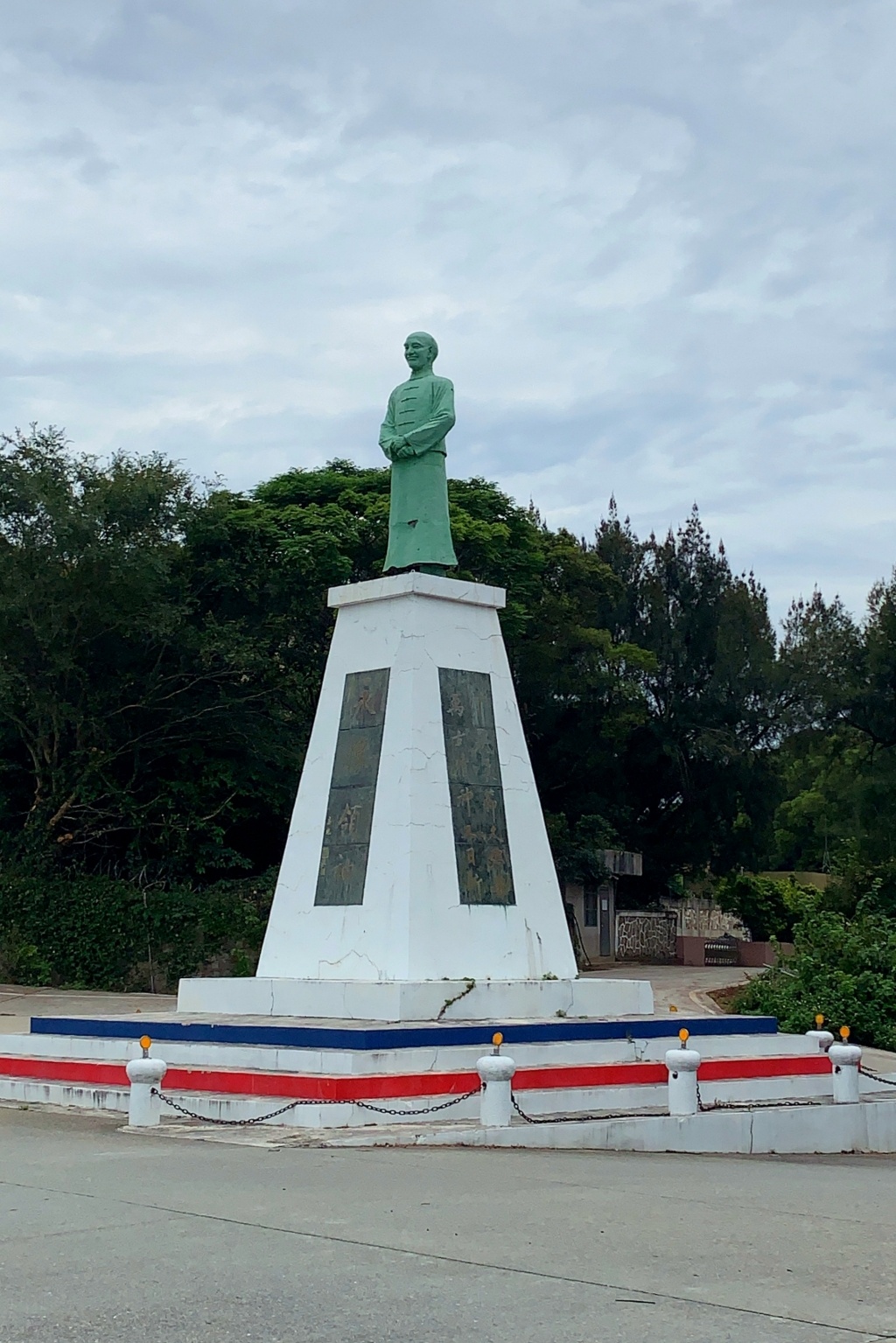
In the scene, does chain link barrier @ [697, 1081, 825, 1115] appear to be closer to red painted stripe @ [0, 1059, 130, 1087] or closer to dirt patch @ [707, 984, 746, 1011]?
red painted stripe @ [0, 1059, 130, 1087]

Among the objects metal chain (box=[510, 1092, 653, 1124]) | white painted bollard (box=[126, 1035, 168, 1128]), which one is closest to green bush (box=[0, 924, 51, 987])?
white painted bollard (box=[126, 1035, 168, 1128])

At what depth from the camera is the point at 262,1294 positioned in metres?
5.63

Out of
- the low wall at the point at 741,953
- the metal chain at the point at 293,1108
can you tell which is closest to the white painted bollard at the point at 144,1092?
the metal chain at the point at 293,1108

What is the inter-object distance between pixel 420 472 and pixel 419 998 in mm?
5718

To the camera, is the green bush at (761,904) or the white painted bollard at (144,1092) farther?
the green bush at (761,904)

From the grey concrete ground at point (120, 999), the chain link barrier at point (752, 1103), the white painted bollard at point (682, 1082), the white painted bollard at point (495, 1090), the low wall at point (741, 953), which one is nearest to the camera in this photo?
the white painted bollard at point (495, 1090)

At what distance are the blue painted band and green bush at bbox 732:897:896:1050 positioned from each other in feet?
14.3

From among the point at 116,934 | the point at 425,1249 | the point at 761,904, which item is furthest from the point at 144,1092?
the point at 761,904

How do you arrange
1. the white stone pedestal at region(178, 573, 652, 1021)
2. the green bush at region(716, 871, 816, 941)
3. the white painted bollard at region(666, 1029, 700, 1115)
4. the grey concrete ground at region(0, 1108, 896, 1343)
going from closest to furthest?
the grey concrete ground at region(0, 1108, 896, 1343)
the white painted bollard at region(666, 1029, 700, 1115)
the white stone pedestal at region(178, 573, 652, 1021)
the green bush at region(716, 871, 816, 941)

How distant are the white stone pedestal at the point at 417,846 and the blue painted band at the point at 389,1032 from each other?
29.8 inches

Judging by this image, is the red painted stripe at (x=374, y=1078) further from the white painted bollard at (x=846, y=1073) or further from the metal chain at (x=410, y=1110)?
the white painted bollard at (x=846, y=1073)

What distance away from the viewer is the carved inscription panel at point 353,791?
1477 cm

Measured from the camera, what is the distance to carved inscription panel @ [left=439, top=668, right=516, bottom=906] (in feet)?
48.4

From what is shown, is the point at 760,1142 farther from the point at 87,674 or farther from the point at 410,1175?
the point at 87,674
